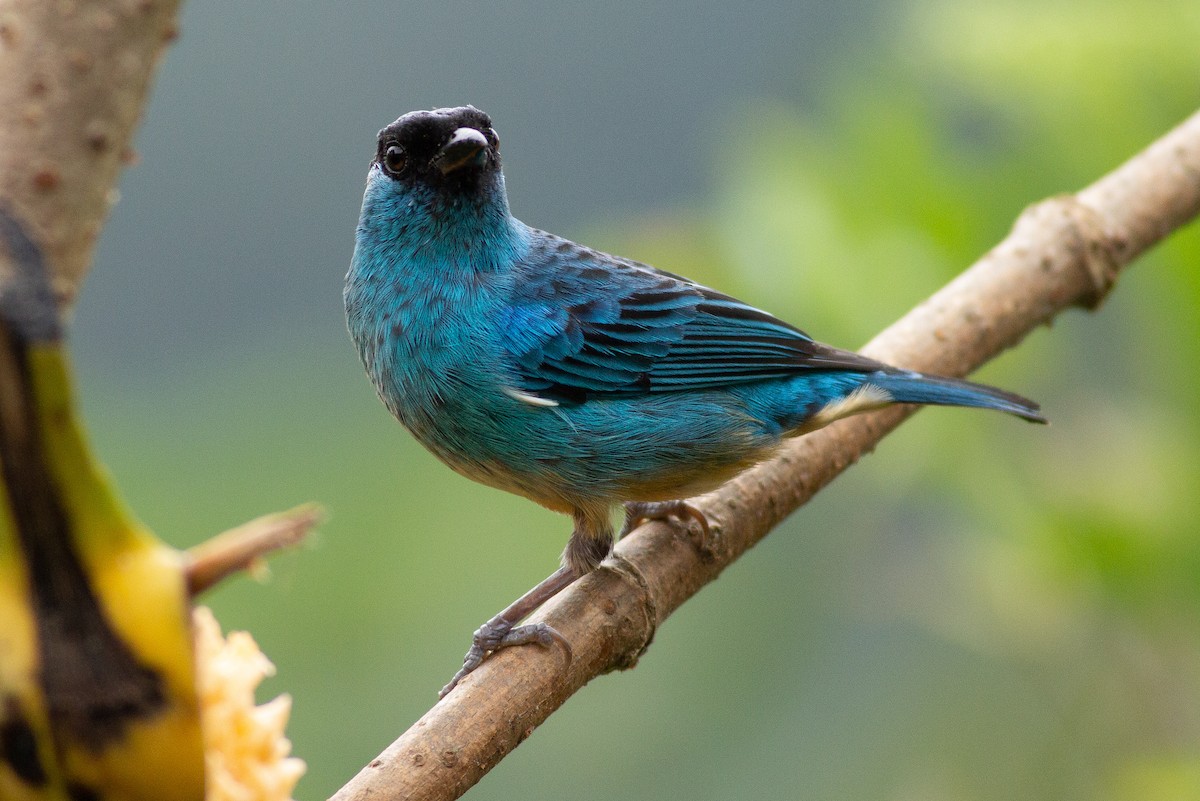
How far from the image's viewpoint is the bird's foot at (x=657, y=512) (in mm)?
2664

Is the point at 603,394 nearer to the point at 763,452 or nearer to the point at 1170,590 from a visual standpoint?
the point at 763,452

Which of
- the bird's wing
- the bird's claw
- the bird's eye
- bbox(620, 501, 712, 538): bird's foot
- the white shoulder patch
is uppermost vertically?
the bird's eye

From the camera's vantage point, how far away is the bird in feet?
8.74

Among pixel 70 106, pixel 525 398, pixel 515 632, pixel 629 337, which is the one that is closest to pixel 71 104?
pixel 70 106

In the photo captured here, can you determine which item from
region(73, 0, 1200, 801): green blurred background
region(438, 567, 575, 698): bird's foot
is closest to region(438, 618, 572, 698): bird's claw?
region(438, 567, 575, 698): bird's foot

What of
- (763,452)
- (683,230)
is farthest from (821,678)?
(763,452)

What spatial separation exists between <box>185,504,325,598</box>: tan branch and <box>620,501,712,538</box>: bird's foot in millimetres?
1801

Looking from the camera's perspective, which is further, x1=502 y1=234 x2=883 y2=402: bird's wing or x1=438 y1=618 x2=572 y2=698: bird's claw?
x1=502 y1=234 x2=883 y2=402: bird's wing

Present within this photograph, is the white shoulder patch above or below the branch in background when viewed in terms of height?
below

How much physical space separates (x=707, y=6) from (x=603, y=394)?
345 cm

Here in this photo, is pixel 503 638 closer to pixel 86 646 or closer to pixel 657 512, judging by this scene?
pixel 657 512

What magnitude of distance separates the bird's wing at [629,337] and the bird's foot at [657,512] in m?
0.26

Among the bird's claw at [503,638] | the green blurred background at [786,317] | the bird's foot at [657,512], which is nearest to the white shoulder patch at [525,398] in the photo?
the bird's foot at [657,512]

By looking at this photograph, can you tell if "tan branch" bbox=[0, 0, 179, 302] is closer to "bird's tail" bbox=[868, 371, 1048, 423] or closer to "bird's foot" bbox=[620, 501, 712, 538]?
"bird's foot" bbox=[620, 501, 712, 538]
